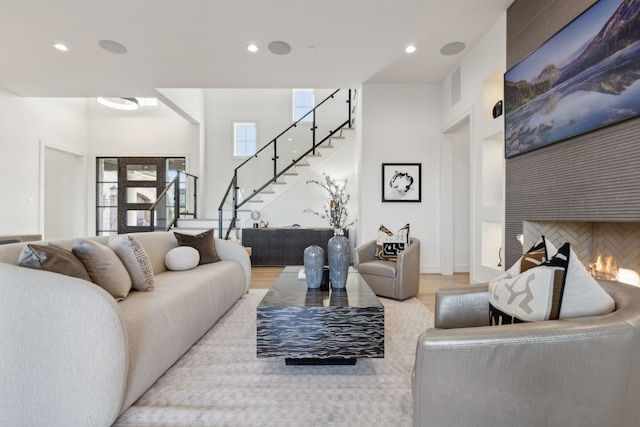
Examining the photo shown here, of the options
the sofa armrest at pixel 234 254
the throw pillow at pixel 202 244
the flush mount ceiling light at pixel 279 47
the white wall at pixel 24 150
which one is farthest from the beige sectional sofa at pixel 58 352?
the white wall at pixel 24 150

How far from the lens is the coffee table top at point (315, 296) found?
6.89ft

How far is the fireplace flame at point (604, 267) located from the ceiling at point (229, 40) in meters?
2.72

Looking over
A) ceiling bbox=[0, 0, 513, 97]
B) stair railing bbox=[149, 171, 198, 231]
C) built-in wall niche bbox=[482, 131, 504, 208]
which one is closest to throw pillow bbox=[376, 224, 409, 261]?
built-in wall niche bbox=[482, 131, 504, 208]

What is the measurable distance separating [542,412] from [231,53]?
15.2 ft

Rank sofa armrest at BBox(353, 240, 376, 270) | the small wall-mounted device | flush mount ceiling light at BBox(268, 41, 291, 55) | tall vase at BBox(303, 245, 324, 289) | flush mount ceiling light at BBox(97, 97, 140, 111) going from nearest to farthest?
tall vase at BBox(303, 245, 324, 289), the small wall-mounted device, flush mount ceiling light at BBox(268, 41, 291, 55), sofa armrest at BBox(353, 240, 376, 270), flush mount ceiling light at BBox(97, 97, 140, 111)

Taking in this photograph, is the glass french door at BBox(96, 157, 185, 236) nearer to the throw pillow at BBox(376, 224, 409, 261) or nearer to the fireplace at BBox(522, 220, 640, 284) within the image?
the throw pillow at BBox(376, 224, 409, 261)

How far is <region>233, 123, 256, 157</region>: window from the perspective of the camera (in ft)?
27.3

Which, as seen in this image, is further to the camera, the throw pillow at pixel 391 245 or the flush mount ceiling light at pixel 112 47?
the throw pillow at pixel 391 245

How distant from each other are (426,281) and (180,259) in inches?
134

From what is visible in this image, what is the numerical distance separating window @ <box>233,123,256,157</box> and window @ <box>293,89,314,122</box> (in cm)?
111

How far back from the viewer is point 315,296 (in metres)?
2.30

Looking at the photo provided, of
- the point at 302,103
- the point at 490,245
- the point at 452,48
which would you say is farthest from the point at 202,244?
the point at 302,103

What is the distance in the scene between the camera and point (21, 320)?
4.82 ft

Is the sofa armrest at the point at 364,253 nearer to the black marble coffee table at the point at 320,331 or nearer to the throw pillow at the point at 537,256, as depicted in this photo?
the black marble coffee table at the point at 320,331
